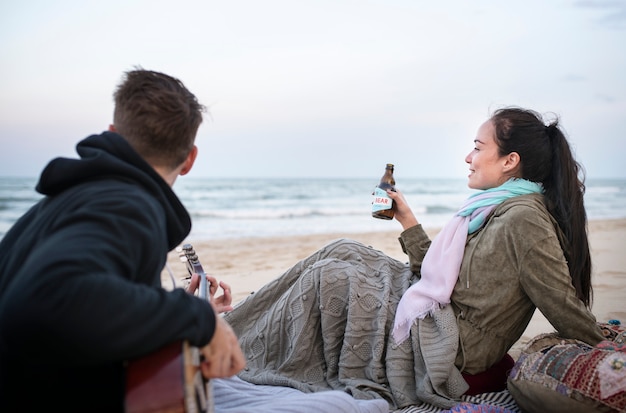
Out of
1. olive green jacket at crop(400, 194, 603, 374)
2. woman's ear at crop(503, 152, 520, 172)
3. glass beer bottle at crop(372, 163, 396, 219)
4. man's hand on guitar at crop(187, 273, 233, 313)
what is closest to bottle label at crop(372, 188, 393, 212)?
glass beer bottle at crop(372, 163, 396, 219)

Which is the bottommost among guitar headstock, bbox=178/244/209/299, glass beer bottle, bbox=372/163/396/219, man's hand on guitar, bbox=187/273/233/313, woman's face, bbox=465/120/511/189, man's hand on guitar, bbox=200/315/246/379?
man's hand on guitar, bbox=187/273/233/313

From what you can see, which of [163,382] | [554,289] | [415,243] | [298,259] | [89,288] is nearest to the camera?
[89,288]

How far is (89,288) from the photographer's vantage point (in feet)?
4.50

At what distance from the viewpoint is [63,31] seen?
1638 centimetres

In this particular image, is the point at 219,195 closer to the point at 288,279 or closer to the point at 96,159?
the point at 288,279

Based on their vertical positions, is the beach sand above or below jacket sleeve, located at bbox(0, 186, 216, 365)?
below

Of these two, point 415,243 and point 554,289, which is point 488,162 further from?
Result: point 554,289

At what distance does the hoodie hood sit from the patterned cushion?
1.78 m

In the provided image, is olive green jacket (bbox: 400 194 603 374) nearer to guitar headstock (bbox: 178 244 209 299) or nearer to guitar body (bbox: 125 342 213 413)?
guitar headstock (bbox: 178 244 209 299)

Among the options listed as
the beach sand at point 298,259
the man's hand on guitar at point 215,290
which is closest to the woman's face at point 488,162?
the man's hand on guitar at point 215,290

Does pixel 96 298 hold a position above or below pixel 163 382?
above

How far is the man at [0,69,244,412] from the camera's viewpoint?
1.37 meters

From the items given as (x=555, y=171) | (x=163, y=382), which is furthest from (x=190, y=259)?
(x=555, y=171)

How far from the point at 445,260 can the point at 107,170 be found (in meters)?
1.90
